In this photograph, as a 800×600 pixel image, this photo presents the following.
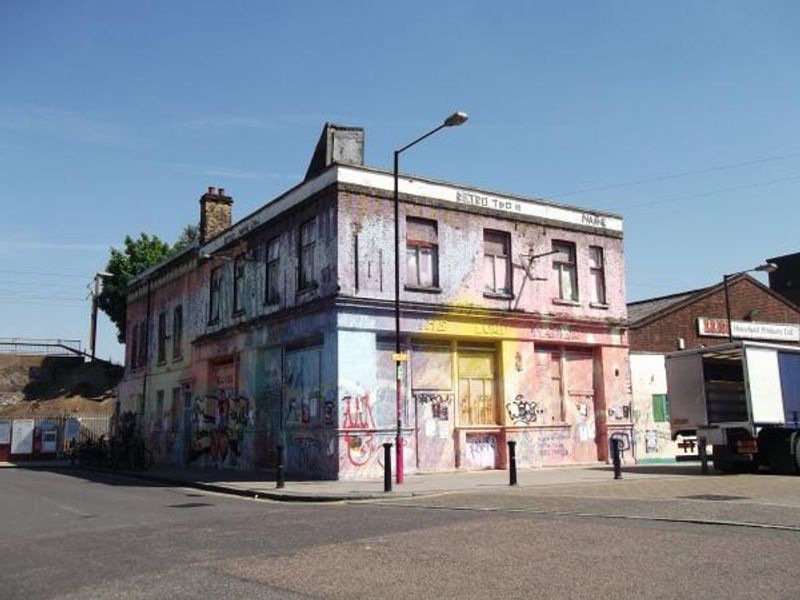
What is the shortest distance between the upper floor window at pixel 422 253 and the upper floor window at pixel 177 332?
13.3 m

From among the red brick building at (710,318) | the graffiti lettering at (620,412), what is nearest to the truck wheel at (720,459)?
the graffiti lettering at (620,412)

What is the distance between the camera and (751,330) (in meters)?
33.8

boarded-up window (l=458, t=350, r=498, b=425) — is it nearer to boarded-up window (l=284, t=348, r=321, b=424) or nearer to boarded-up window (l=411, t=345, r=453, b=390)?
boarded-up window (l=411, t=345, r=453, b=390)

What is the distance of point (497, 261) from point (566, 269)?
120 inches

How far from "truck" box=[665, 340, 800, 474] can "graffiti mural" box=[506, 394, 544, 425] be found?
164 inches

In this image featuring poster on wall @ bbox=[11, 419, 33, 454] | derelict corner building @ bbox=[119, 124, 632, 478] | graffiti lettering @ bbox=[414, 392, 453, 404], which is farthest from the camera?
poster on wall @ bbox=[11, 419, 33, 454]

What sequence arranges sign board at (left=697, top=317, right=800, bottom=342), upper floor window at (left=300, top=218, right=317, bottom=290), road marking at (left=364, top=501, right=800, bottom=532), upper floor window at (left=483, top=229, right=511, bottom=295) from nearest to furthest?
road marking at (left=364, top=501, right=800, bottom=532) < upper floor window at (left=300, top=218, right=317, bottom=290) < upper floor window at (left=483, top=229, right=511, bottom=295) < sign board at (left=697, top=317, right=800, bottom=342)

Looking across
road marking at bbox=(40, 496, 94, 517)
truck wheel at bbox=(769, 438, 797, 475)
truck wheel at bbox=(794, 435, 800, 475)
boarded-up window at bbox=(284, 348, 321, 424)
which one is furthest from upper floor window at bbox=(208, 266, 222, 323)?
truck wheel at bbox=(794, 435, 800, 475)

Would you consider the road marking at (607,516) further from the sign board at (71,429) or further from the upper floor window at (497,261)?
the sign board at (71,429)

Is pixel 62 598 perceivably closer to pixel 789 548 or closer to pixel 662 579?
pixel 662 579

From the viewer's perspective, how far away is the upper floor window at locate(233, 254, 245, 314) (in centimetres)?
2616

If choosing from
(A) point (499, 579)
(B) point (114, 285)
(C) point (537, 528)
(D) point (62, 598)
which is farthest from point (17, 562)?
(B) point (114, 285)

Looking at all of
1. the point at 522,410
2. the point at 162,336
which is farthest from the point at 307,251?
the point at 162,336

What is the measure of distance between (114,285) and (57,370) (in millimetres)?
9214
